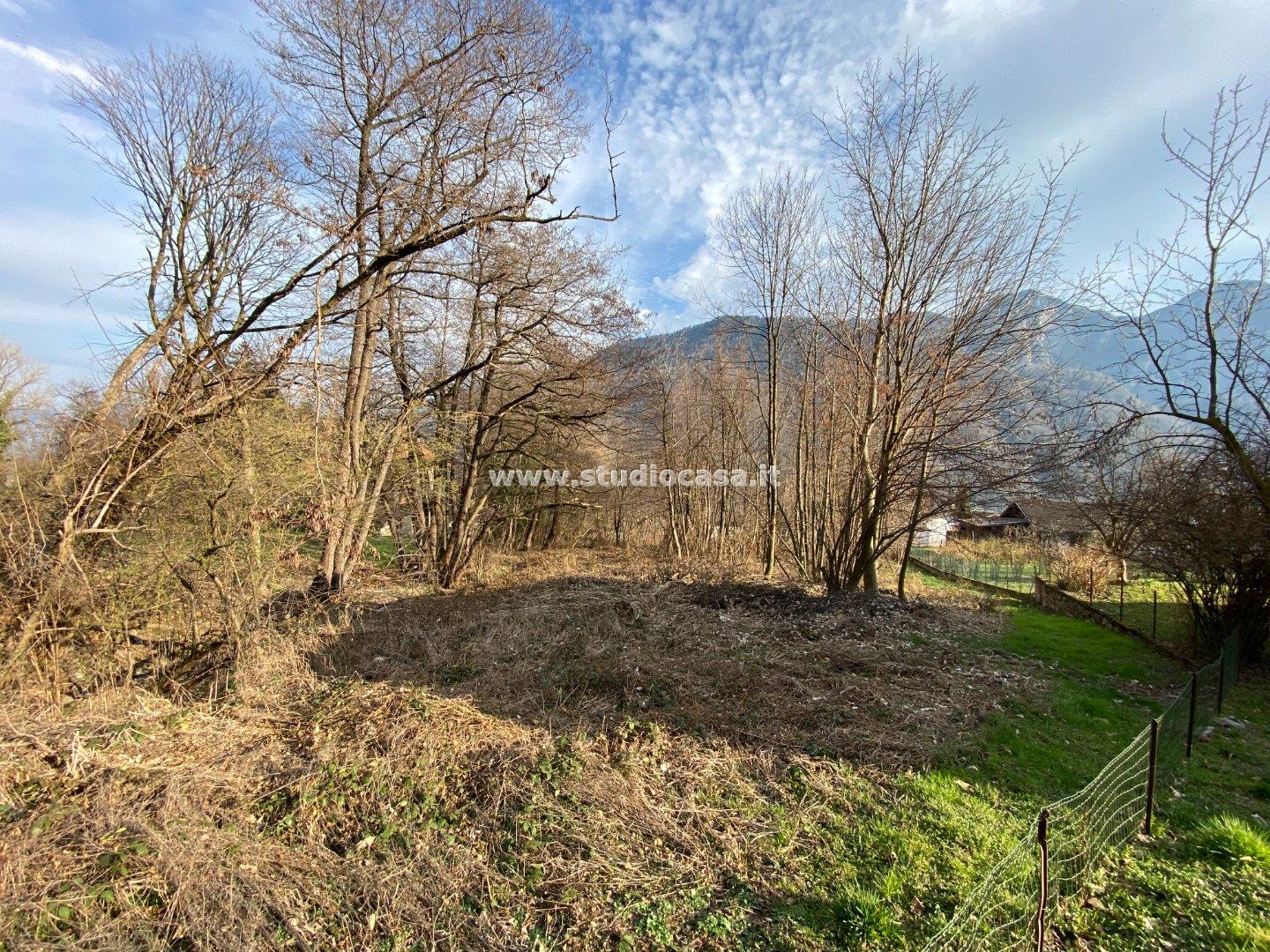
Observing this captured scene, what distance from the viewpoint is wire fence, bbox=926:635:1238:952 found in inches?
84.9

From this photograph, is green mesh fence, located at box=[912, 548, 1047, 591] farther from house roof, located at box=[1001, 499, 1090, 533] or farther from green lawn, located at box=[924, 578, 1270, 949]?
green lawn, located at box=[924, 578, 1270, 949]

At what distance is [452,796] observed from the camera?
10.4ft

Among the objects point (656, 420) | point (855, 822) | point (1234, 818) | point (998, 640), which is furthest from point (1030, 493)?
Result: point (656, 420)

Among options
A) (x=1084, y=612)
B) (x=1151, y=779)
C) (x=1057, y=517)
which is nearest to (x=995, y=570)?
(x=1057, y=517)

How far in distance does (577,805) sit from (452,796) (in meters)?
0.80

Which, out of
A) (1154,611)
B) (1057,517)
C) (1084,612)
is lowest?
(1084,612)

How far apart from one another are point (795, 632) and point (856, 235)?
645cm

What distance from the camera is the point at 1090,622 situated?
8766mm

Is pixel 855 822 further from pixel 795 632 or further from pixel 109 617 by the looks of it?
pixel 109 617

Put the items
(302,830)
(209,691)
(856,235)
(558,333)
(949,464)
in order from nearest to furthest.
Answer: (302,830), (209,691), (949,464), (856,235), (558,333)

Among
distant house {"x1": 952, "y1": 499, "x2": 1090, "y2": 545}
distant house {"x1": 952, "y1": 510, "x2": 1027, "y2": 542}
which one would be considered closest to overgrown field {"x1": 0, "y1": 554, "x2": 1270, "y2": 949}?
distant house {"x1": 952, "y1": 499, "x2": 1090, "y2": 545}

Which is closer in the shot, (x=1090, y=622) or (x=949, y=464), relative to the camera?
(x=949, y=464)


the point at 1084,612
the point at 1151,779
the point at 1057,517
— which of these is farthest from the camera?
the point at 1057,517

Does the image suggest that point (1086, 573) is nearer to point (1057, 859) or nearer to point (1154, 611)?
point (1154, 611)
